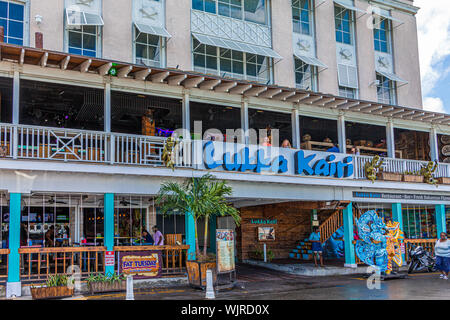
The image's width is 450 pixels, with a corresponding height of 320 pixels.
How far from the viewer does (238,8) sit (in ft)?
64.4

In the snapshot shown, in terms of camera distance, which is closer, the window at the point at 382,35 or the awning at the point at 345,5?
the awning at the point at 345,5

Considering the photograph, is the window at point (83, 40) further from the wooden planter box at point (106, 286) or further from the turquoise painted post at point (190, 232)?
the wooden planter box at point (106, 286)

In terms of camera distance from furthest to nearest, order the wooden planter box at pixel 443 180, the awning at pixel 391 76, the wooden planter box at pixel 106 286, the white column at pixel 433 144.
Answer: the awning at pixel 391 76 < the white column at pixel 433 144 < the wooden planter box at pixel 443 180 < the wooden planter box at pixel 106 286

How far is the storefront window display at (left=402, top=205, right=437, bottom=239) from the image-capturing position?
83.6 feet

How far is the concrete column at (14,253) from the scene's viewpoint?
41.9ft

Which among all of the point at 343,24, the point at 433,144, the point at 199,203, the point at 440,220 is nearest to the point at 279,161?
the point at 199,203

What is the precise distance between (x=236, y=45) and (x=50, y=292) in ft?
37.0

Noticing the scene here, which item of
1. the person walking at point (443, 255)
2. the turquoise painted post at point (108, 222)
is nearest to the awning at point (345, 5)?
the person walking at point (443, 255)

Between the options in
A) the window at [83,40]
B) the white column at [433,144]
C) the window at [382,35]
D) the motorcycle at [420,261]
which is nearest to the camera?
the window at [83,40]

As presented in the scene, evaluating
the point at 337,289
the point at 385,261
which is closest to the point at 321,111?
the point at 385,261

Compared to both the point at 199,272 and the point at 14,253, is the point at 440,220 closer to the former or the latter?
the point at 199,272

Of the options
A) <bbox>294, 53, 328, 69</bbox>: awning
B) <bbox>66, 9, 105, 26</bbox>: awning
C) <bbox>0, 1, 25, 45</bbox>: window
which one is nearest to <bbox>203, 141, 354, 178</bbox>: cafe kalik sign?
<bbox>294, 53, 328, 69</bbox>: awning

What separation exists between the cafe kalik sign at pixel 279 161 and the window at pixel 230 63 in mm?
4037
